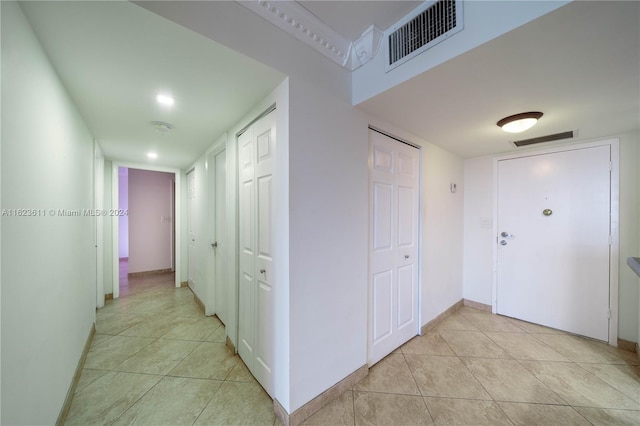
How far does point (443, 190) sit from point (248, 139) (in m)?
2.46

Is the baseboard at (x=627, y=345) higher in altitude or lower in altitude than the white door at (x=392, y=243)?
lower

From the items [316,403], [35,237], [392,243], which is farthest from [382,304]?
[35,237]

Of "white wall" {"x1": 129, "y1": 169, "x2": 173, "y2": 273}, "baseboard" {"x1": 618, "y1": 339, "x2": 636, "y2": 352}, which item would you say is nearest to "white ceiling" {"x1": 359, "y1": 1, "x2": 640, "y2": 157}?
"baseboard" {"x1": 618, "y1": 339, "x2": 636, "y2": 352}

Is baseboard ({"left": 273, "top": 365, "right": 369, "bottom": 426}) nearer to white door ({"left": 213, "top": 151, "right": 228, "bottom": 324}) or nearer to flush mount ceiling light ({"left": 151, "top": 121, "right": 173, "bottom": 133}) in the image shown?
white door ({"left": 213, "top": 151, "right": 228, "bottom": 324})

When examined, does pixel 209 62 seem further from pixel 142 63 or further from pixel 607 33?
pixel 607 33

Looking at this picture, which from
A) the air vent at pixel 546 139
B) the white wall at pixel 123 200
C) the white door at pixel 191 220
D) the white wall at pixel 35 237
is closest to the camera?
the white wall at pixel 35 237

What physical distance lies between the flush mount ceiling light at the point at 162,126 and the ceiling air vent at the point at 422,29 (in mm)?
1999

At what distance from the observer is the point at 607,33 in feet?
3.35

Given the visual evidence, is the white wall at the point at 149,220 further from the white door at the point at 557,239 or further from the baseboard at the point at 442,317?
the white door at the point at 557,239

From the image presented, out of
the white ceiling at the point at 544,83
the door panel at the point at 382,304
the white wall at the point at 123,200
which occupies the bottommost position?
the door panel at the point at 382,304

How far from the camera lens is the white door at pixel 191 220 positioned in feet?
12.0

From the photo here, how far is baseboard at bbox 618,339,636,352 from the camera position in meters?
2.15

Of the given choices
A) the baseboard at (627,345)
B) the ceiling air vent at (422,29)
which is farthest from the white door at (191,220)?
the baseboard at (627,345)

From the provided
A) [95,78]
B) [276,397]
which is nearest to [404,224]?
[276,397]
